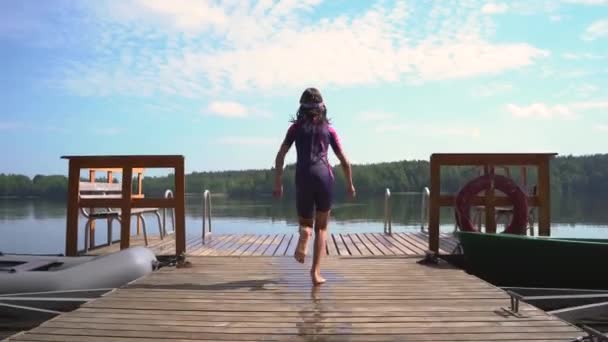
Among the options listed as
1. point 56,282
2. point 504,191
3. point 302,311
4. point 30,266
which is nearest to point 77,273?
point 56,282

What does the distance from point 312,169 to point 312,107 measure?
1.66 ft

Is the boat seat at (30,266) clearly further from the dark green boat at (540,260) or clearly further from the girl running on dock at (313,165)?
the dark green boat at (540,260)

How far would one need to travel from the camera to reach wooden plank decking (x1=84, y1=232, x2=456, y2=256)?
6223mm

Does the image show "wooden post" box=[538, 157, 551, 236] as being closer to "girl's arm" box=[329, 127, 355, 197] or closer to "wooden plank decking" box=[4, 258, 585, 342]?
"wooden plank decking" box=[4, 258, 585, 342]

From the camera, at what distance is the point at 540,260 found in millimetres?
4695

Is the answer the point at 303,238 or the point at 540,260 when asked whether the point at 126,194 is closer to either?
the point at 303,238

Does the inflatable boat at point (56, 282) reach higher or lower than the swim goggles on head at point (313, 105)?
lower

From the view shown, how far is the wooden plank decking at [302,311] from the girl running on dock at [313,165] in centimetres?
50

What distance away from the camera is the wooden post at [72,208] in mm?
5789

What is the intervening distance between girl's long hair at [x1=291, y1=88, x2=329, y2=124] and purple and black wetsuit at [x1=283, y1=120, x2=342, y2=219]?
3 centimetres

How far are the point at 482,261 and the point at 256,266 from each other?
7.58ft

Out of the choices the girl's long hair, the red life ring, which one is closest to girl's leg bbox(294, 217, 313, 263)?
the girl's long hair

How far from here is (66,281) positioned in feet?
14.9

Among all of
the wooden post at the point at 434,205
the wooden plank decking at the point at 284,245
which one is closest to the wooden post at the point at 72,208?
the wooden plank decking at the point at 284,245
